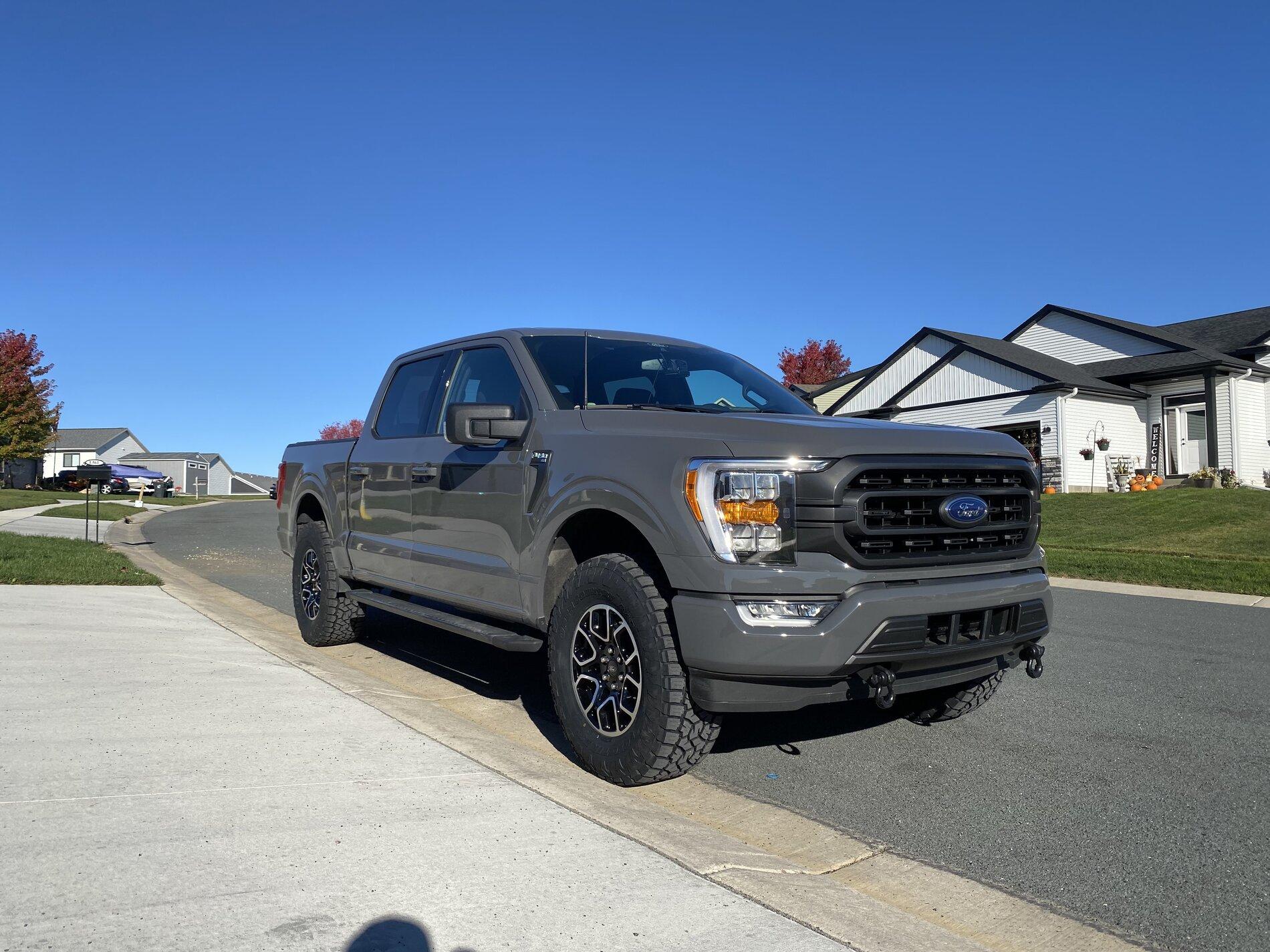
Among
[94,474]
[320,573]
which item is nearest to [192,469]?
[94,474]

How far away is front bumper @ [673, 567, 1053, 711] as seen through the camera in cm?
341

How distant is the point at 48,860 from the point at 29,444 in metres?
53.1

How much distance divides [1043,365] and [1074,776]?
24398mm

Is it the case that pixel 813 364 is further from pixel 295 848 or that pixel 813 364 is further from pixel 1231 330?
pixel 295 848

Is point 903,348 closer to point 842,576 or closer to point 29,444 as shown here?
point 842,576

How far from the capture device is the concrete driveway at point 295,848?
2428mm

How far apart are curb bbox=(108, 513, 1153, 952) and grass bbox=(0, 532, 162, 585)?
571 cm

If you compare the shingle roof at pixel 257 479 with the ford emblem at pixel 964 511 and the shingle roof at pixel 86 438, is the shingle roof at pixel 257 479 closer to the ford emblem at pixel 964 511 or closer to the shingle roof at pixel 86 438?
the shingle roof at pixel 86 438

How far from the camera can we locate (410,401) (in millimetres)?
6230

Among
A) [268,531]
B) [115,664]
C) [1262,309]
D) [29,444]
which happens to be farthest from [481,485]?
[29,444]

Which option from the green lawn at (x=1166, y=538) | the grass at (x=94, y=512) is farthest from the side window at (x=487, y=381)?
the grass at (x=94, y=512)

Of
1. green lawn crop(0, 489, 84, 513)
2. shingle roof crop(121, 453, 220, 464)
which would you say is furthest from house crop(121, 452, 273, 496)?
green lawn crop(0, 489, 84, 513)

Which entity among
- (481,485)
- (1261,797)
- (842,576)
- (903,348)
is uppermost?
(903,348)

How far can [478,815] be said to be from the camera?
129 inches
